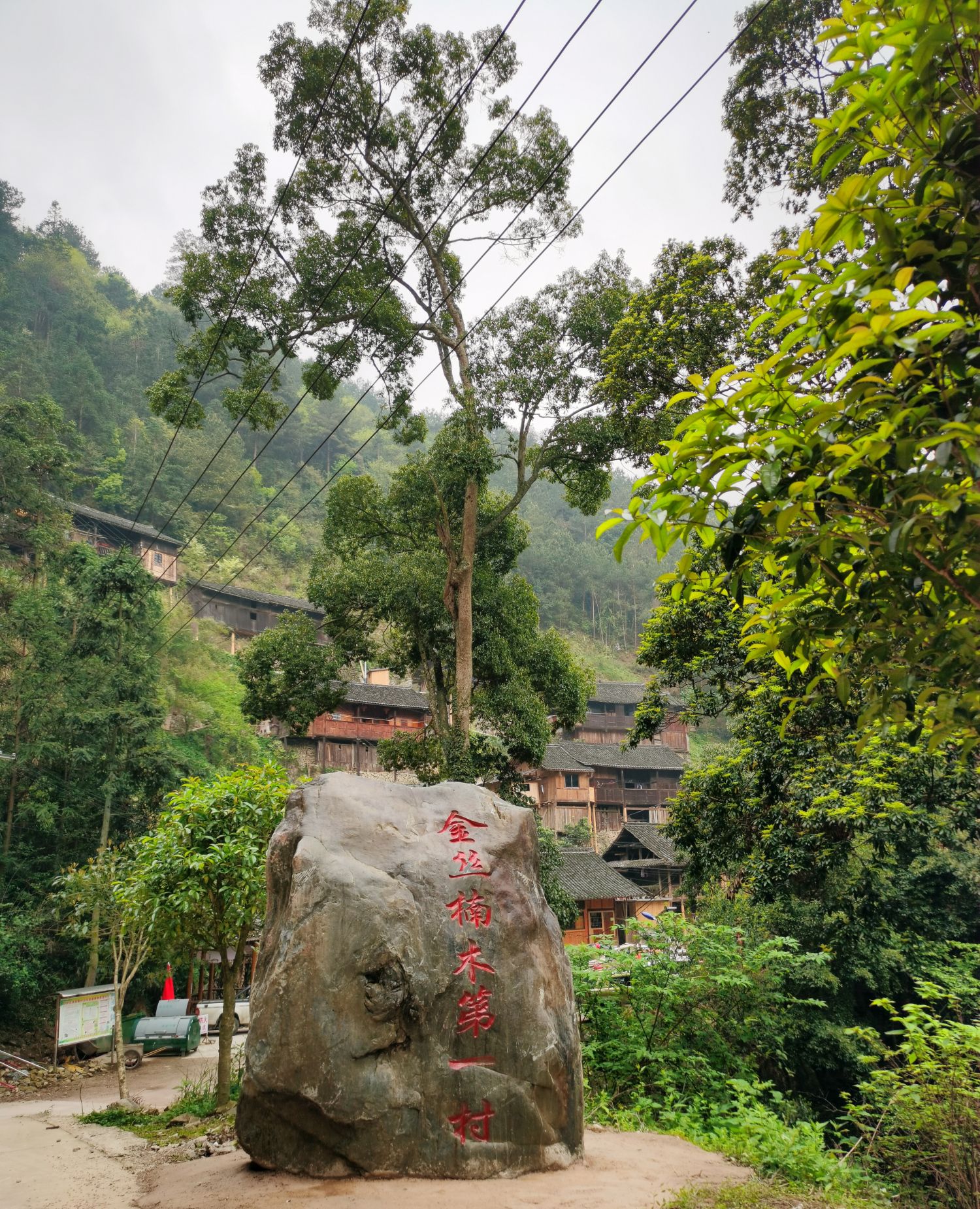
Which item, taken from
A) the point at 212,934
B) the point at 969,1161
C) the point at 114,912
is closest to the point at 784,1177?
the point at 969,1161

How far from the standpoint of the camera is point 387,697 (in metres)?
28.8

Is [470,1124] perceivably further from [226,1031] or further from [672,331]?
[672,331]

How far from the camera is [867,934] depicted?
1039 cm

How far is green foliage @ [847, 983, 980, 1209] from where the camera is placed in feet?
16.7

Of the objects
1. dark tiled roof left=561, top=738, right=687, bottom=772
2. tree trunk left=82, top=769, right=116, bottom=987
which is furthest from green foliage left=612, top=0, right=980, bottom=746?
dark tiled roof left=561, top=738, right=687, bottom=772

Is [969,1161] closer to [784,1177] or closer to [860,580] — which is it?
[784,1177]

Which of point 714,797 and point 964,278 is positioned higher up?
point 964,278

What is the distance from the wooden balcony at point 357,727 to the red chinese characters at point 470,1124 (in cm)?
2262

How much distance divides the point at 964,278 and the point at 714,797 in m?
7.70

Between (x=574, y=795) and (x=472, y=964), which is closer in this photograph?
(x=472, y=964)

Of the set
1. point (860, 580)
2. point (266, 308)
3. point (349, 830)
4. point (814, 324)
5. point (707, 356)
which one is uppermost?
point (266, 308)

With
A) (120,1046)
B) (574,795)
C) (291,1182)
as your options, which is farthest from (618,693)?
(291,1182)

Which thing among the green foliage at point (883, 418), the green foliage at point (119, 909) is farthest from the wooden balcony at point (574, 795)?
the green foliage at point (883, 418)

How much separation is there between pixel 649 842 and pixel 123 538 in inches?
842
